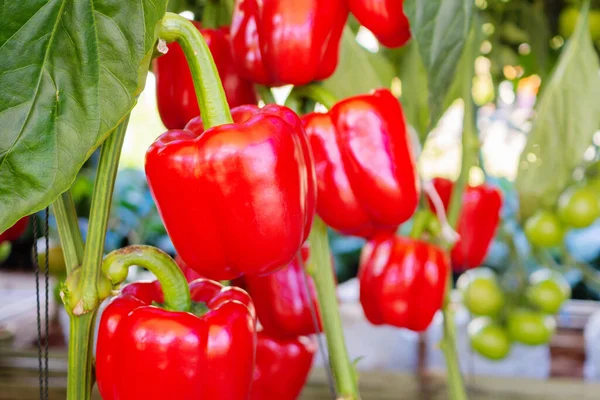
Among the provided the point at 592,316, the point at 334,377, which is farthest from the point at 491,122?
the point at 334,377

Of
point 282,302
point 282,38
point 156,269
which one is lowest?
point 282,302

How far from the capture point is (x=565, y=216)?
44.8 inches

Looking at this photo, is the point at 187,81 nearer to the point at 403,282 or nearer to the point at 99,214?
the point at 99,214

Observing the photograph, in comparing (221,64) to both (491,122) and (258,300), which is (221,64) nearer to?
(258,300)

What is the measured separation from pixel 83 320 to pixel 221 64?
27 centimetres

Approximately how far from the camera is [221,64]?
1.96 feet

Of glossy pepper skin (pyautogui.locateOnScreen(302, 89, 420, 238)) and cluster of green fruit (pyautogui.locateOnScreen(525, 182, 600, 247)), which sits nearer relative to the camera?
glossy pepper skin (pyautogui.locateOnScreen(302, 89, 420, 238))

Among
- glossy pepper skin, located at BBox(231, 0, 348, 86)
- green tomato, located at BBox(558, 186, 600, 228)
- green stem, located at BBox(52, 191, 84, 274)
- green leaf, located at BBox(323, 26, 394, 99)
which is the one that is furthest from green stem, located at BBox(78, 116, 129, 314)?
green tomato, located at BBox(558, 186, 600, 228)

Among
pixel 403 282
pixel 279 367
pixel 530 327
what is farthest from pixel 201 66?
pixel 530 327

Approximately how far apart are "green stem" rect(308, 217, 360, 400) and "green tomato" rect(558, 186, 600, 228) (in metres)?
0.69

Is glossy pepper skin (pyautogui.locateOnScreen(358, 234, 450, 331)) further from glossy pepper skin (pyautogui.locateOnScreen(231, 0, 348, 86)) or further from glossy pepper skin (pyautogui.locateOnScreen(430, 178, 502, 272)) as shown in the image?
glossy pepper skin (pyautogui.locateOnScreen(231, 0, 348, 86))

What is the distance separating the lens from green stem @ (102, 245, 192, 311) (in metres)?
0.42

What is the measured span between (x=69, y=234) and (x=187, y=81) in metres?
0.21

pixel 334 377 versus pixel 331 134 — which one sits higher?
pixel 331 134
